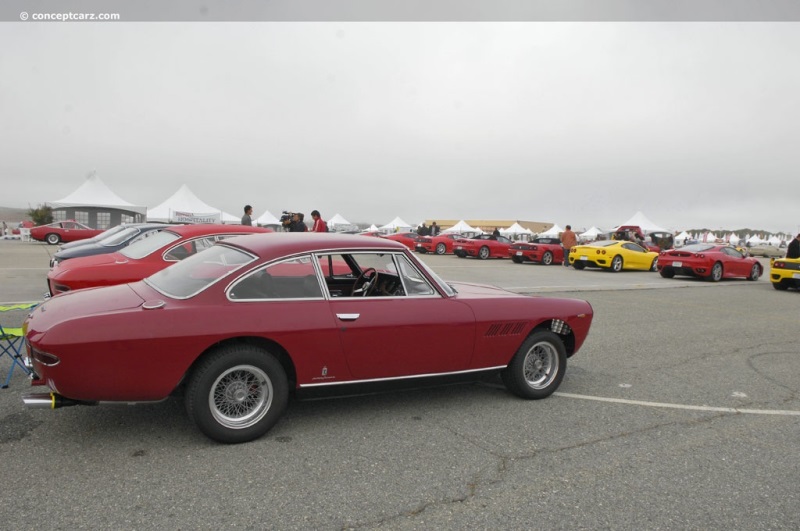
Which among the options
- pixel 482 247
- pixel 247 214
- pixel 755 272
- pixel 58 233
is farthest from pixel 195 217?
pixel 755 272

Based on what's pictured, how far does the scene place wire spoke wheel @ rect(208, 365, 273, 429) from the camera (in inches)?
129

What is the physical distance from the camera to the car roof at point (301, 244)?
374cm

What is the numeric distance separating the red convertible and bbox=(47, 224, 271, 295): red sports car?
2.32 metres

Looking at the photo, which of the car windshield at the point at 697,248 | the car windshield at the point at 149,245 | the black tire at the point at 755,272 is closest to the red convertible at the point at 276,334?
the car windshield at the point at 149,245

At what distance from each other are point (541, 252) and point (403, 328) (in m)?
19.0

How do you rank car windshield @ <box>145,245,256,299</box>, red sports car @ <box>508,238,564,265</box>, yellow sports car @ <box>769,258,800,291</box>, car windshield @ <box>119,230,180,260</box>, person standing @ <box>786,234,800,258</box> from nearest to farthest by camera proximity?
car windshield @ <box>145,245,256,299</box> → car windshield @ <box>119,230,180,260</box> → yellow sports car @ <box>769,258,800,291</box> → person standing @ <box>786,234,800,258</box> → red sports car @ <box>508,238,564,265</box>

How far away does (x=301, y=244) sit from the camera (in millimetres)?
3869

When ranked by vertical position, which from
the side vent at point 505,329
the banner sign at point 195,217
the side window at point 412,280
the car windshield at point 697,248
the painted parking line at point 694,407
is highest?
the banner sign at point 195,217

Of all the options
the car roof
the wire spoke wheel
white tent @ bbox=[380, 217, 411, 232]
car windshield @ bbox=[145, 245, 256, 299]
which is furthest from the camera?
white tent @ bbox=[380, 217, 411, 232]

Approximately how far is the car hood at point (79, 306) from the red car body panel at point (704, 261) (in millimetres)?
16635

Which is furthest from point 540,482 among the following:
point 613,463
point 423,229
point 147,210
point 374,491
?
point 147,210

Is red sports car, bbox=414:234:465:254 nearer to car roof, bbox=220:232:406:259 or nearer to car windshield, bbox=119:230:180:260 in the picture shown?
car windshield, bbox=119:230:180:260

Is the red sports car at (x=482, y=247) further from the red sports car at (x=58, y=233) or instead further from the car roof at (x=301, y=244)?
the car roof at (x=301, y=244)

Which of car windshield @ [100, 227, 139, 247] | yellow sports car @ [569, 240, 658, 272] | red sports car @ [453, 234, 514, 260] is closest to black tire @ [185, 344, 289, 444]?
car windshield @ [100, 227, 139, 247]
